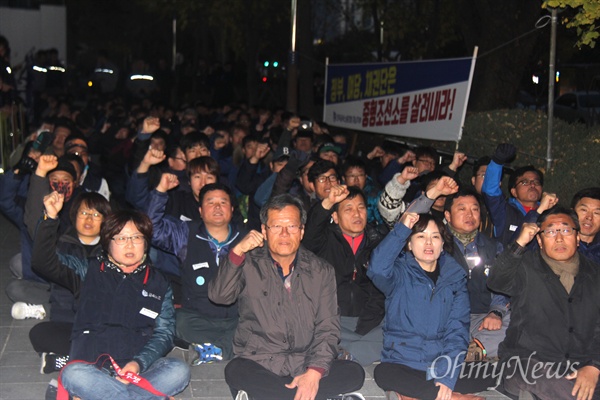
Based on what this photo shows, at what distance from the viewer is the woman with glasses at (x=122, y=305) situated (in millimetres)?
6039

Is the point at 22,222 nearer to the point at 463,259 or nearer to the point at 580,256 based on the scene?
the point at 463,259

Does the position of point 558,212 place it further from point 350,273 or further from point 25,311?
point 25,311

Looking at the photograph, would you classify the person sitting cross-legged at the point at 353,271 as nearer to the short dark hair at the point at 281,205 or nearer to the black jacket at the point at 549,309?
the short dark hair at the point at 281,205

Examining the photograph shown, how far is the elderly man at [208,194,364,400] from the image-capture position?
6.00m

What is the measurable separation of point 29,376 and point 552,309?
147 inches

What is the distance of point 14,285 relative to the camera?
831cm

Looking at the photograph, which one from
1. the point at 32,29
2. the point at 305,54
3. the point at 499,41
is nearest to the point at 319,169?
the point at 499,41

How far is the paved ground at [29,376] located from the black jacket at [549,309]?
73cm

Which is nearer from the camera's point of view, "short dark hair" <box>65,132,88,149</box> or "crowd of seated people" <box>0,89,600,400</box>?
"crowd of seated people" <box>0,89,600,400</box>

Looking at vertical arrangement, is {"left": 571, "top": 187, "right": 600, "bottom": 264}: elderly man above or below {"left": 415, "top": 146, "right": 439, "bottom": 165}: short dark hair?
below

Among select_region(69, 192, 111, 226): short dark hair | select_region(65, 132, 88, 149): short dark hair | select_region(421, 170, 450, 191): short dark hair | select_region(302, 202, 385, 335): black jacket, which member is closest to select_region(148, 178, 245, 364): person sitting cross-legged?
select_region(69, 192, 111, 226): short dark hair

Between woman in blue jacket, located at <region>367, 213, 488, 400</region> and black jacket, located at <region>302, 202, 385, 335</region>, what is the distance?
33.8 inches

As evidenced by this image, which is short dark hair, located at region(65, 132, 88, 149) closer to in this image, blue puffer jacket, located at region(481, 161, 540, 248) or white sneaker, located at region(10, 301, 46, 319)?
white sneaker, located at region(10, 301, 46, 319)

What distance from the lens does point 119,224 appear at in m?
6.14
